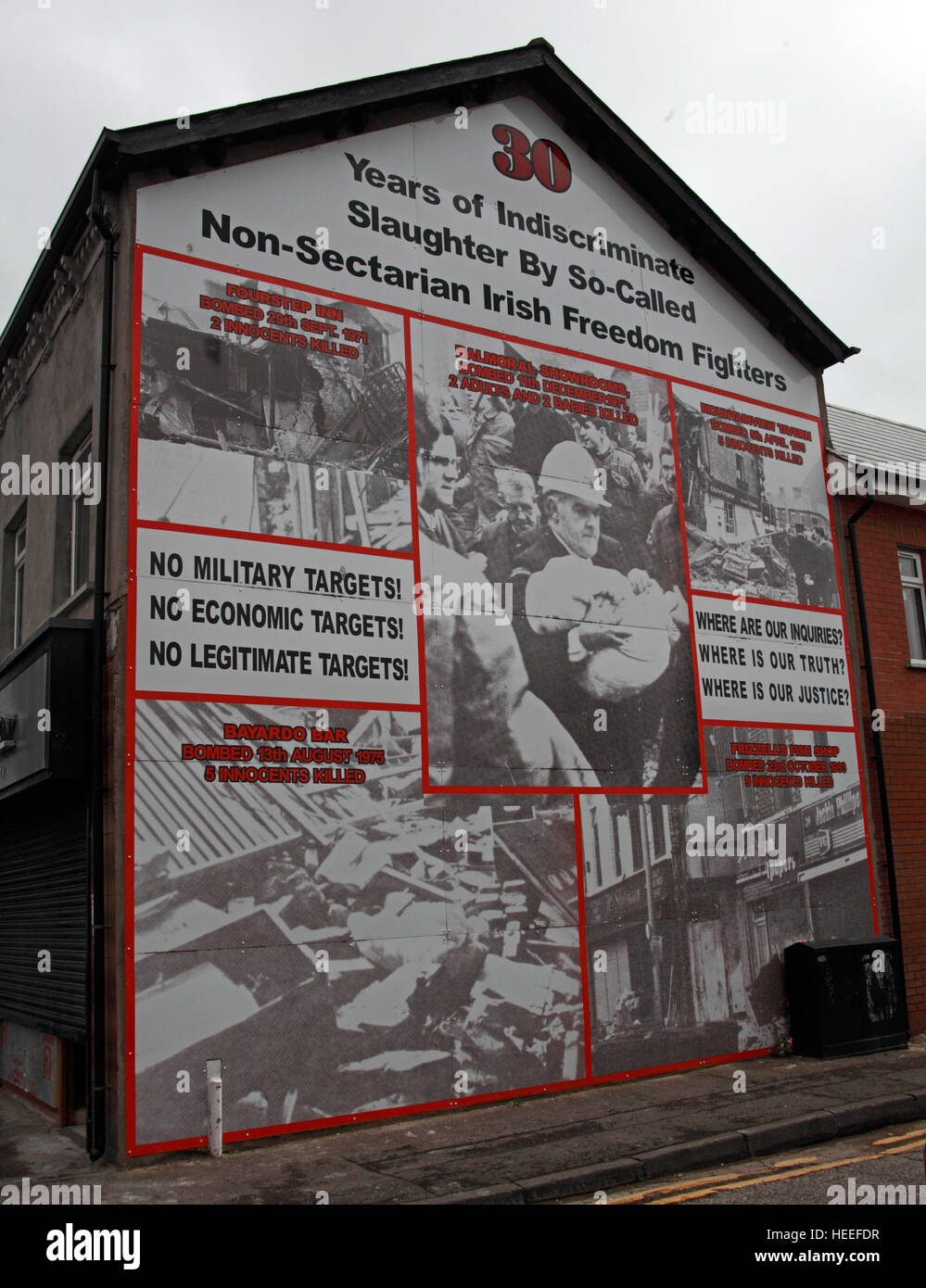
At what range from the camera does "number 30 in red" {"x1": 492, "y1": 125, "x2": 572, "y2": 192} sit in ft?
40.9

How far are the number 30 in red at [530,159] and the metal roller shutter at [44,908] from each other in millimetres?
8259

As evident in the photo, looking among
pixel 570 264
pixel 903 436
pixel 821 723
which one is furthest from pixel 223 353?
pixel 903 436

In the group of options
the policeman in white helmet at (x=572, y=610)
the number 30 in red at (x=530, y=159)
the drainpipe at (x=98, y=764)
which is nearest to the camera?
the drainpipe at (x=98, y=764)

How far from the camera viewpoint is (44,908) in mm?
10438

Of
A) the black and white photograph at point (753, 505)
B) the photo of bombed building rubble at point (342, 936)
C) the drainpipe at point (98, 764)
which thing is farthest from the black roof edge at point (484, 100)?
the photo of bombed building rubble at point (342, 936)

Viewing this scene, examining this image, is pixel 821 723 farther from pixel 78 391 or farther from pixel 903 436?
pixel 78 391

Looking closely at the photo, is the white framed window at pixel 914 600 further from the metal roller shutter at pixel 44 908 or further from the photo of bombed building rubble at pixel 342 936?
the metal roller shutter at pixel 44 908

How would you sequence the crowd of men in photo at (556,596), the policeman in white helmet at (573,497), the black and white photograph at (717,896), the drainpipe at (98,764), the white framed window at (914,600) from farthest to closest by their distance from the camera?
the white framed window at (914,600) < the policeman in white helmet at (573,497) < the black and white photograph at (717,896) < the crowd of men in photo at (556,596) < the drainpipe at (98,764)

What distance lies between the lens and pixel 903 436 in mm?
17719

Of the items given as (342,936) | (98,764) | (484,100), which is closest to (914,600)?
(484,100)

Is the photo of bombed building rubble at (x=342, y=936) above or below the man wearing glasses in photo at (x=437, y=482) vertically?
below

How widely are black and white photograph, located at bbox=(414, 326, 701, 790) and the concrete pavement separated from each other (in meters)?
2.98

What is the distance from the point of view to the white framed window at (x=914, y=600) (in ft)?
49.1

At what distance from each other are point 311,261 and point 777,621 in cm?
687
